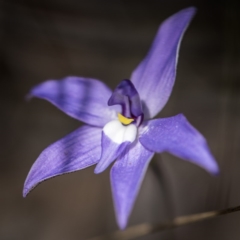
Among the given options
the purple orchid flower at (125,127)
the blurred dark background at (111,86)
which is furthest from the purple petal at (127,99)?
the blurred dark background at (111,86)

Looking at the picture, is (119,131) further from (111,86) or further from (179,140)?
(111,86)

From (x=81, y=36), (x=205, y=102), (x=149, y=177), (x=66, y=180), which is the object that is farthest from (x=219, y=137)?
(x=81, y=36)

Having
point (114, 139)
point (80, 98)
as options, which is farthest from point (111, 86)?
point (114, 139)

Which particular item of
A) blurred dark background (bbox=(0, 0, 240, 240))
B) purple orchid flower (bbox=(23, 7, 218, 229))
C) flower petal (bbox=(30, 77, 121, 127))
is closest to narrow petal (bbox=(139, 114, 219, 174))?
purple orchid flower (bbox=(23, 7, 218, 229))

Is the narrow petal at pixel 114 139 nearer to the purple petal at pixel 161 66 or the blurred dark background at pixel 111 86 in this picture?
the purple petal at pixel 161 66

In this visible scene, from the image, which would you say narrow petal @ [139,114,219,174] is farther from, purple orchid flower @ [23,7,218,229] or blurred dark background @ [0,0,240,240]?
blurred dark background @ [0,0,240,240]

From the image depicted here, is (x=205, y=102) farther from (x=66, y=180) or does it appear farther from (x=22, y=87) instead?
(x=22, y=87)
